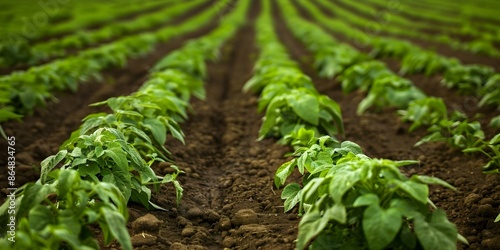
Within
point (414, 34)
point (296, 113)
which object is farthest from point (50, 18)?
point (296, 113)

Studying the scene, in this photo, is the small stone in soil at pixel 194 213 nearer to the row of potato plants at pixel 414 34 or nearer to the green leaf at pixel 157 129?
the green leaf at pixel 157 129

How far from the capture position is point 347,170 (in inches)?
87.2

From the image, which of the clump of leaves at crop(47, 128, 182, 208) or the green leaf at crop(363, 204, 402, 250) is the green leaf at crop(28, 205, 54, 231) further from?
the green leaf at crop(363, 204, 402, 250)

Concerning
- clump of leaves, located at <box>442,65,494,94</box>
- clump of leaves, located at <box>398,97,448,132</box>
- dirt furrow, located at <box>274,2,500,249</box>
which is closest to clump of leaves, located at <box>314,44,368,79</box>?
dirt furrow, located at <box>274,2,500,249</box>

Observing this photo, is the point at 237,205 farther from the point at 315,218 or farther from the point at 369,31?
the point at 369,31

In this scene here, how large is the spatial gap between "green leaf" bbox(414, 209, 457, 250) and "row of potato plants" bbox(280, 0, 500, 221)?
726 mm

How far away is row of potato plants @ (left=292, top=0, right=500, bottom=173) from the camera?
12.8ft

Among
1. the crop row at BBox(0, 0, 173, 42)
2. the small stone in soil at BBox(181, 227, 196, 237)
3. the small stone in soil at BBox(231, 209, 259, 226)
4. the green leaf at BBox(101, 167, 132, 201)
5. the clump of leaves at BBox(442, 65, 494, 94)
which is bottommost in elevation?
the crop row at BBox(0, 0, 173, 42)

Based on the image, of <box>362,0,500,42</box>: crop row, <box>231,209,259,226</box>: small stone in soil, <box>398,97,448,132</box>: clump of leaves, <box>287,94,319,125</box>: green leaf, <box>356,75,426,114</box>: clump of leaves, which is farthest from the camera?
<box>362,0,500,42</box>: crop row

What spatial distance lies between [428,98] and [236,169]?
2.16 metres

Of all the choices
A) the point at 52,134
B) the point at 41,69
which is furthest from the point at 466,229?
the point at 41,69

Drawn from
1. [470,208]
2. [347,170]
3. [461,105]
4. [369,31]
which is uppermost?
[347,170]

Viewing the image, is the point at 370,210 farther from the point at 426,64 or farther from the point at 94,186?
the point at 426,64

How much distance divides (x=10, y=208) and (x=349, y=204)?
156 cm
